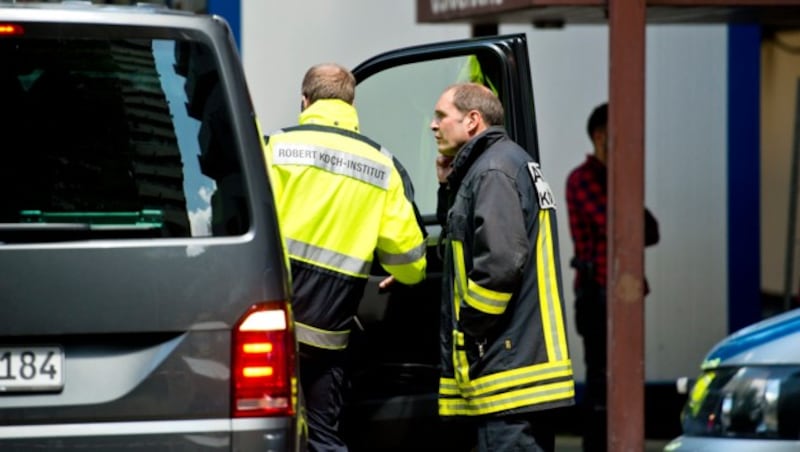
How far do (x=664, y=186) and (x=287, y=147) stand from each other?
15.4 feet

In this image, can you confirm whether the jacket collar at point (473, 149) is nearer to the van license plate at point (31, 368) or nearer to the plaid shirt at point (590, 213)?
the van license plate at point (31, 368)

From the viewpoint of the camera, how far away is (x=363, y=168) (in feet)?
20.5

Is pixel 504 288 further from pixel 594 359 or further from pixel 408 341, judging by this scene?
pixel 594 359

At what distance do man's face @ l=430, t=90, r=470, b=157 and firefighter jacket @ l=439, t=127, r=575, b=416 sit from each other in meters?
0.09

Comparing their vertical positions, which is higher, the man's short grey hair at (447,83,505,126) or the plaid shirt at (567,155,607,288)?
the man's short grey hair at (447,83,505,126)

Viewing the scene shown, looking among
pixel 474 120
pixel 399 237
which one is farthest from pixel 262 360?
pixel 399 237

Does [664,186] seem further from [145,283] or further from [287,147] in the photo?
[145,283]

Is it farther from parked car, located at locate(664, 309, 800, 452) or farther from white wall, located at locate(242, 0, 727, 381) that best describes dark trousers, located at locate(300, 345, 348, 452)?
white wall, located at locate(242, 0, 727, 381)

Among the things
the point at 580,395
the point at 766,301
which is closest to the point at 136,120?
the point at 580,395

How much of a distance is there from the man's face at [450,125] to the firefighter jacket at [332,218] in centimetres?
34

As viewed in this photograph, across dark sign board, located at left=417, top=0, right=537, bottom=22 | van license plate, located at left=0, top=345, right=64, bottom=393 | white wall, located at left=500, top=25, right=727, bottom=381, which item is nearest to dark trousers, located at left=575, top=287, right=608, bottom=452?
white wall, located at left=500, top=25, right=727, bottom=381

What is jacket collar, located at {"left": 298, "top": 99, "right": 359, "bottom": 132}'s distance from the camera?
6289mm

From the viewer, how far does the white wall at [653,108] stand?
34.0ft

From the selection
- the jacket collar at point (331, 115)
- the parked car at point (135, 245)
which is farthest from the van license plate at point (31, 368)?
the jacket collar at point (331, 115)
